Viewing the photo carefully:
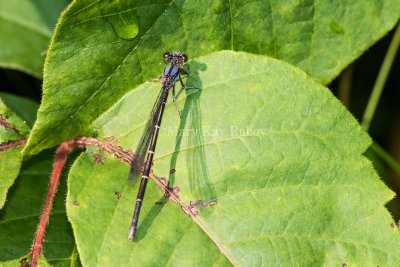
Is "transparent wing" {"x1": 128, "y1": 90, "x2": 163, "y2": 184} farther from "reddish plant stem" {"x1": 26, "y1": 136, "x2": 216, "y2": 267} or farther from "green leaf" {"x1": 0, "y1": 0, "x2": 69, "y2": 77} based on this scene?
"green leaf" {"x1": 0, "y1": 0, "x2": 69, "y2": 77}

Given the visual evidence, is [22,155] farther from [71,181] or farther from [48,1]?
[48,1]

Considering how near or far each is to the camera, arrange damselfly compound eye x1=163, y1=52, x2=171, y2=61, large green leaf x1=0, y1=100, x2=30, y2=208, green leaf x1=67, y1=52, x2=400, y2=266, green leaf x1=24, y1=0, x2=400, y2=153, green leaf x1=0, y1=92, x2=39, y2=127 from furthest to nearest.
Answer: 1. green leaf x1=0, y1=92, x2=39, y2=127
2. damselfly compound eye x1=163, y1=52, x2=171, y2=61
3. large green leaf x1=0, y1=100, x2=30, y2=208
4. green leaf x1=24, y1=0, x2=400, y2=153
5. green leaf x1=67, y1=52, x2=400, y2=266

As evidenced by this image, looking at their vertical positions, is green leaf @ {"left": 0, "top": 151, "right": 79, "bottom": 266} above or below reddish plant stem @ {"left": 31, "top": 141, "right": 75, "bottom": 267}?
below

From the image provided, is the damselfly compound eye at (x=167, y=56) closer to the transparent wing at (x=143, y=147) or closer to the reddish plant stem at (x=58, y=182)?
the transparent wing at (x=143, y=147)

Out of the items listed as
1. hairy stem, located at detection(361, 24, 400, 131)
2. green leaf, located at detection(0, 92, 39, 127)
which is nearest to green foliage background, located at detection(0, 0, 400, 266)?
green leaf, located at detection(0, 92, 39, 127)

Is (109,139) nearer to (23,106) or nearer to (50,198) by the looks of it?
(50,198)

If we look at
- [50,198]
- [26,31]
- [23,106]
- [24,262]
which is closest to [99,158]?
[50,198]
